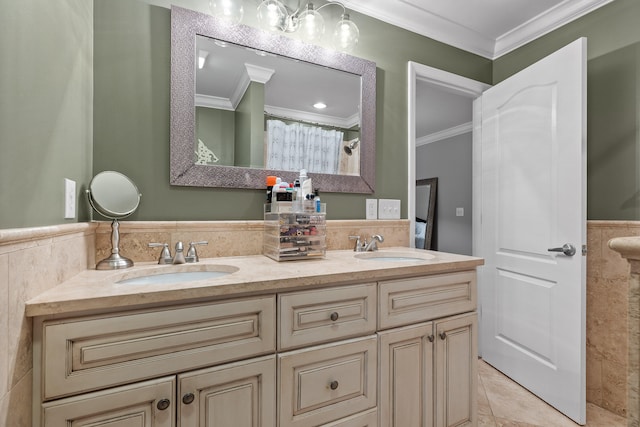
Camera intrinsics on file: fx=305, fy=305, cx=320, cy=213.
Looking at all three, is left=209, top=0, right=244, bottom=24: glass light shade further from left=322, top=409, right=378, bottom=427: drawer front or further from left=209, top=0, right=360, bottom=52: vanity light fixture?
left=322, top=409, right=378, bottom=427: drawer front

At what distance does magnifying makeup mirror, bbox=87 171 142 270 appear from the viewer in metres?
1.13

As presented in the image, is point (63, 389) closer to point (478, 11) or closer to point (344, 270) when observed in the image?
point (344, 270)

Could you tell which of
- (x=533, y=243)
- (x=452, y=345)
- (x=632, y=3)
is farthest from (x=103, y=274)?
(x=632, y=3)

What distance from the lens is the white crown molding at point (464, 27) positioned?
6.03 ft

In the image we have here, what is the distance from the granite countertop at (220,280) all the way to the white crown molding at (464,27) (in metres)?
1.54

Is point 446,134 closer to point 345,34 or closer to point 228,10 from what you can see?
point 345,34

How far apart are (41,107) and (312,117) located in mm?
1132

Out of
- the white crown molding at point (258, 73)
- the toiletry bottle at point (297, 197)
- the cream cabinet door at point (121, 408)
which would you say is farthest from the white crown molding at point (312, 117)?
the cream cabinet door at point (121, 408)

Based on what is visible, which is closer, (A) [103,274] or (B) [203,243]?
(A) [103,274]

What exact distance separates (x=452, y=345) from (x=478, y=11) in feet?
6.62

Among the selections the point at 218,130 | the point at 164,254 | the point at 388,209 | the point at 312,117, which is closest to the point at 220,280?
the point at 164,254

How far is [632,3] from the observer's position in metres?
1.67

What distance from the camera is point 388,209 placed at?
6.15 ft

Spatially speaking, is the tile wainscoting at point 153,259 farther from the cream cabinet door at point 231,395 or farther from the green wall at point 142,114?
the cream cabinet door at point 231,395
